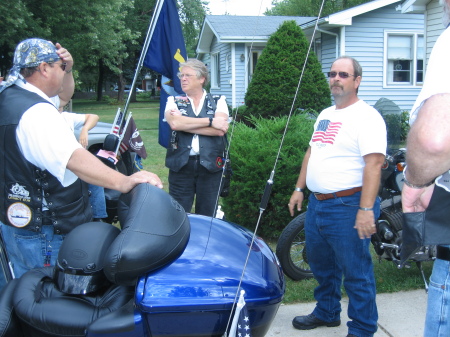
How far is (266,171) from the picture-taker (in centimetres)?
452

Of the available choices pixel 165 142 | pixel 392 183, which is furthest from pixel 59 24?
pixel 392 183

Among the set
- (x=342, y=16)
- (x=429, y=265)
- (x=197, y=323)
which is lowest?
→ (x=429, y=265)

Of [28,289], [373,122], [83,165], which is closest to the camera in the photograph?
[28,289]

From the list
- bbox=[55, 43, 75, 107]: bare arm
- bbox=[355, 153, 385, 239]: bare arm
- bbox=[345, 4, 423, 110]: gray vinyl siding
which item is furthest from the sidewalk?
bbox=[345, 4, 423, 110]: gray vinyl siding

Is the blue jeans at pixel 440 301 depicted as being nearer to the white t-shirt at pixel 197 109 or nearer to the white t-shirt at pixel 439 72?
the white t-shirt at pixel 439 72

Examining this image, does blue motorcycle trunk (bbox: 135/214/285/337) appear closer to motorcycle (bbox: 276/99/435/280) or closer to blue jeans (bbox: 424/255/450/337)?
blue jeans (bbox: 424/255/450/337)

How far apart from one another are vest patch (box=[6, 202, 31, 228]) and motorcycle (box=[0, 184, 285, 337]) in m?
0.47

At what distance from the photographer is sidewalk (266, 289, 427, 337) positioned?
3.10 metres

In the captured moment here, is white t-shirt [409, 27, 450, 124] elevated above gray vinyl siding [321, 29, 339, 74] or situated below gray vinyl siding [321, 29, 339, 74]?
below

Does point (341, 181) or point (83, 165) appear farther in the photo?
point (341, 181)

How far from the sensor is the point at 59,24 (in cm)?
2030

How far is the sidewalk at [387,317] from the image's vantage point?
10.2 ft

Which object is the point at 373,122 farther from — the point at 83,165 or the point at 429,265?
the point at 429,265

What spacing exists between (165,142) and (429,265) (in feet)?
8.55
